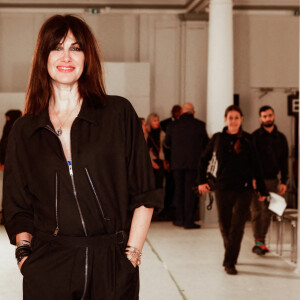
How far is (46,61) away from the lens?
82.0 inches

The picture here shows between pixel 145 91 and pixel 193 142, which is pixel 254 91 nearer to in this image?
pixel 145 91

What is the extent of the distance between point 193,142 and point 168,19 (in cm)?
368

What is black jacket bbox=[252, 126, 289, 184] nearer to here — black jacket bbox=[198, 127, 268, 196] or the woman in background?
black jacket bbox=[198, 127, 268, 196]

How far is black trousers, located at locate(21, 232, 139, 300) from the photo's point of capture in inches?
74.7

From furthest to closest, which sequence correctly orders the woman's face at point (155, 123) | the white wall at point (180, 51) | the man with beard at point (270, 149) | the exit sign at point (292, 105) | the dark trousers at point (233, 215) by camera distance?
1. the white wall at point (180, 51)
2. the exit sign at point (292, 105)
3. the woman's face at point (155, 123)
4. the man with beard at point (270, 149)
5. the dark trousers at point (233, 215)

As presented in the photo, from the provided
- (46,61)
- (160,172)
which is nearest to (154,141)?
(160,172)

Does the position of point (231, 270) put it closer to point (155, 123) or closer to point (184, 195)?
point (184, 195)

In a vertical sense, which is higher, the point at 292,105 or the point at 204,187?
the point at 292,105

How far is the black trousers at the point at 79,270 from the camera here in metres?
1.90

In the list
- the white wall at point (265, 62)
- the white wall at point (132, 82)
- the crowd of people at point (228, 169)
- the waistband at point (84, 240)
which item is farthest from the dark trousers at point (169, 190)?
the waistband at point (84, 240)

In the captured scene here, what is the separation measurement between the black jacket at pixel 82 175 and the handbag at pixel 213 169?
3.68 m

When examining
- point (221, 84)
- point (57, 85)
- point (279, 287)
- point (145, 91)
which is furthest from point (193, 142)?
point (57, 85)

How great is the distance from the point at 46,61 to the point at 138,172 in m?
0.51

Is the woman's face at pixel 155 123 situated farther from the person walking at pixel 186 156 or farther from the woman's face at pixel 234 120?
the woman's face at pixel 234 120
